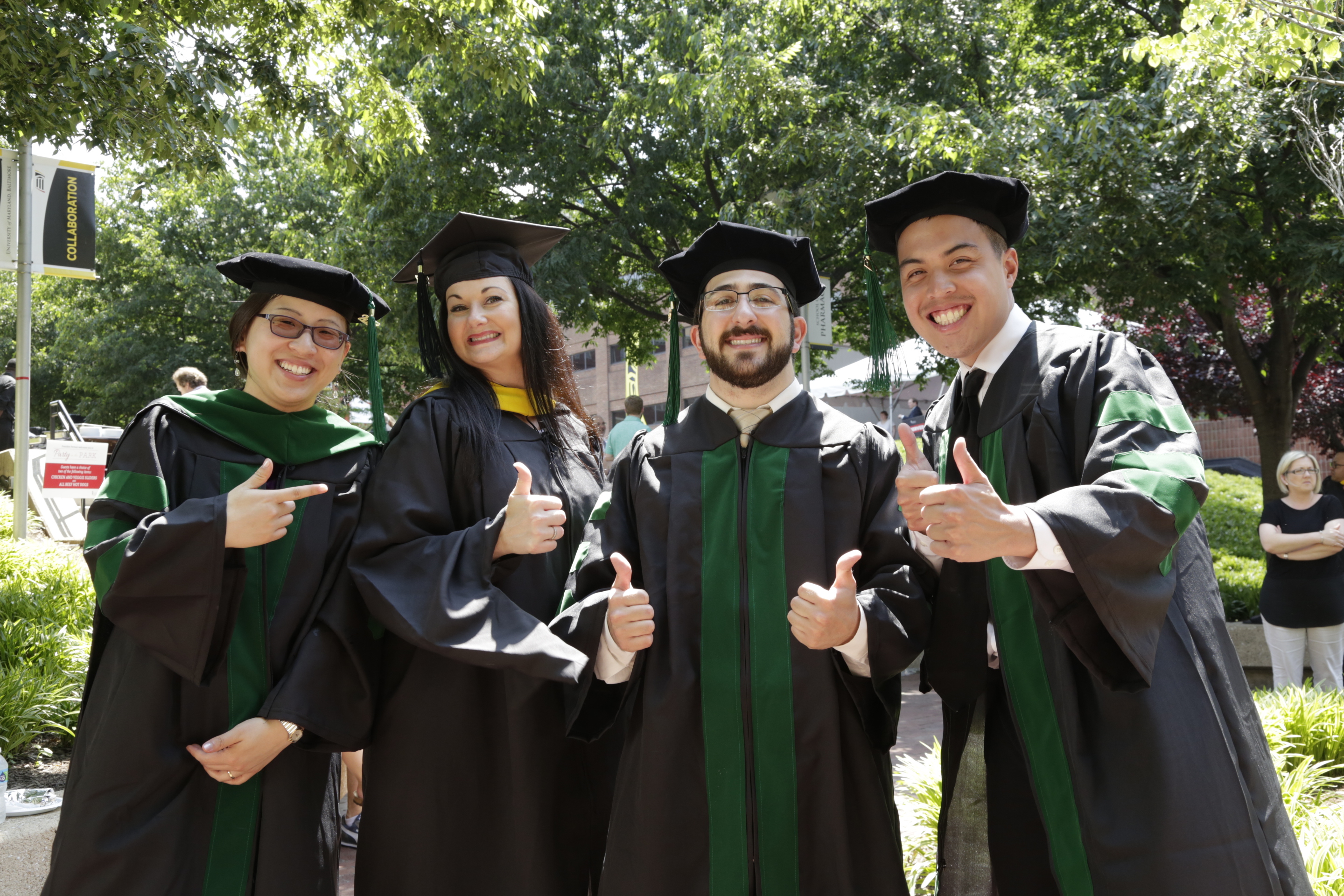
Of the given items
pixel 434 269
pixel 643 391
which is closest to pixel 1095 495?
pixel 434 269

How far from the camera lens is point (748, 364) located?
2453mm

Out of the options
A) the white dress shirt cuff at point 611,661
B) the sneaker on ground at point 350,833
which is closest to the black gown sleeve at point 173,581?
the white dress shirt cuff at point 611,661

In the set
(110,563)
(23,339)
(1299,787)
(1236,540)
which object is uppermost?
(23,339)

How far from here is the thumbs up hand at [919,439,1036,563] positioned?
71.1 inches

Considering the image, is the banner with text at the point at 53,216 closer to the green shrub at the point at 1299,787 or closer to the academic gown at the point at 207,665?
the academic gown at the point at 207,665

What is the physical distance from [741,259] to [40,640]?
517 centimetres

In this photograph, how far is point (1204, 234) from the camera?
765cm

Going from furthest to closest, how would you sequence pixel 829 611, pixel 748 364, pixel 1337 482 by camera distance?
pixel 1337 482, pixel 748 364, pixel 829 611

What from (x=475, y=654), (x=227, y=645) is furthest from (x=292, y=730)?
(x=475, y=654)

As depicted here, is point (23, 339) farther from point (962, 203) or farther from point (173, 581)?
point (962, 203)

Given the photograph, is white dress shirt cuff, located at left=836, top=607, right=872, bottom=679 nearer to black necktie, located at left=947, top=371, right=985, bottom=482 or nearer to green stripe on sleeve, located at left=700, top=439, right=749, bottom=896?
green stripe on sleeve, located at left=700, top=439, right=749, bottom=896

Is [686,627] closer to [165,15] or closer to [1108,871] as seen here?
[1108,871]

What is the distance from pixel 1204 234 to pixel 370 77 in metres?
6.84

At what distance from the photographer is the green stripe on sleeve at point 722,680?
7.12ft
